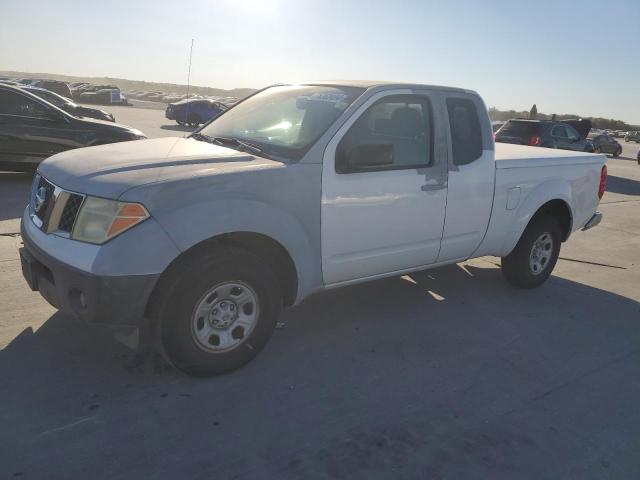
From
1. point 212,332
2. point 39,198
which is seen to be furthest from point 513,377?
point 39,198

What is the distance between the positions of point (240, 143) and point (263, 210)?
80cm

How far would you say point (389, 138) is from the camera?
4035 millimetres

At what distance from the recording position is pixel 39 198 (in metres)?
3.45

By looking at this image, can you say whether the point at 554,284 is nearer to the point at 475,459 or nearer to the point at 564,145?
the point at 475,459

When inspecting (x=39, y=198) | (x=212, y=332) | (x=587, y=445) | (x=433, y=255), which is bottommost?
(x=587, y=445)

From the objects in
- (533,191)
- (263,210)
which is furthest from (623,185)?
(263,210)

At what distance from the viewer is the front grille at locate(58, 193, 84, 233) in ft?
9.82

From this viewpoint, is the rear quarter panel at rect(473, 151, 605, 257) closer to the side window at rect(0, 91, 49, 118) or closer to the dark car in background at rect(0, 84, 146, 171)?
the dark car in background at rect(0, 84, 146, 171)

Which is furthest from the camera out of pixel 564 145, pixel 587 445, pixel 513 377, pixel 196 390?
pixel 564 145


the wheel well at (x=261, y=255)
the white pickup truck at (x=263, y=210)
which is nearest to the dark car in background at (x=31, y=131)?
the white pickup truck at (x=263, y=210)

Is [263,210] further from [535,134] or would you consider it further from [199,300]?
[535,134]

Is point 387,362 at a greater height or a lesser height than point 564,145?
lesser

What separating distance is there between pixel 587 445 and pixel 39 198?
3.58 m

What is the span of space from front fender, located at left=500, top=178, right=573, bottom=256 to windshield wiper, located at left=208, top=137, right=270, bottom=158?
2534 millimetres
